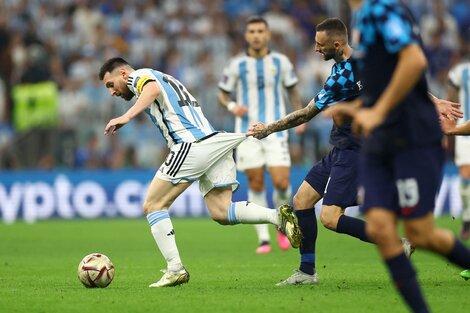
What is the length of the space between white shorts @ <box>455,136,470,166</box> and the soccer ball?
7.46m

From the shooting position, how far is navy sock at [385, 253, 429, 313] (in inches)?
228

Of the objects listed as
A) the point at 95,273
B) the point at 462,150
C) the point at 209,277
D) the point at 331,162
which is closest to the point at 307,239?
the point at 331,162

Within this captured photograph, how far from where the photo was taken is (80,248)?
13359mm

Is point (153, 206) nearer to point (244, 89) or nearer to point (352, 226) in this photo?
point (352, 226)

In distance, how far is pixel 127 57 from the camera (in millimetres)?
22641

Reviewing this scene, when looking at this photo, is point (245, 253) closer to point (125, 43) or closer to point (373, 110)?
point (373, 110)

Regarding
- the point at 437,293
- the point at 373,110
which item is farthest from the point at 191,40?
the point at 373,110

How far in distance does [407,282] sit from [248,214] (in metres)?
3.31

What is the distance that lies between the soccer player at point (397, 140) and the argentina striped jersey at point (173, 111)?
120 inches

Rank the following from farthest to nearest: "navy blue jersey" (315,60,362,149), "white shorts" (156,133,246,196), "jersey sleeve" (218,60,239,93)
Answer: "jersey sleeve" (218,60,239,93), "white shorts" (156,133,246,196), "navy blue jersey" (315,60,362,149)

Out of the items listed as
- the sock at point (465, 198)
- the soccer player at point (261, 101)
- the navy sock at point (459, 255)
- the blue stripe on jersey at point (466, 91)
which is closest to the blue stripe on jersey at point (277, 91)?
the soccer player at point (261, 101)

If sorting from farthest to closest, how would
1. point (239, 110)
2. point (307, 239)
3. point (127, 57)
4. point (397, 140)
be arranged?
point (127, 57)
point (239, 110)
point (307, 239)
point (397, 140)

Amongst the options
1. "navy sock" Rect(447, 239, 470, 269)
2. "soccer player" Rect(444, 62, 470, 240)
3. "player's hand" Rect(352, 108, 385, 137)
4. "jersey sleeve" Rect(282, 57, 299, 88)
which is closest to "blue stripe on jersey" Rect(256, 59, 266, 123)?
"jersey sleeve" Rect(282, 57, 299, 88)

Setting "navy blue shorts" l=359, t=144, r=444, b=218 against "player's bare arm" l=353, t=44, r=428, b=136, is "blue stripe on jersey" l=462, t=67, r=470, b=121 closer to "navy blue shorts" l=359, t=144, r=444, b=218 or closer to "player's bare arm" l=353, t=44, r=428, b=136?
"navy blue shorts" l=359, t=144, r=444, b=218
